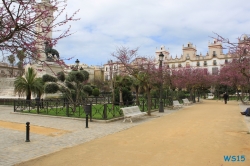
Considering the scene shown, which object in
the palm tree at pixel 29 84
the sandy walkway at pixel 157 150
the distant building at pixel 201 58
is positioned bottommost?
the sandy walkway at pixel 157 150

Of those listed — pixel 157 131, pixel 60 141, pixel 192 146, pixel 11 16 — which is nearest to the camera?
pixel 11 16

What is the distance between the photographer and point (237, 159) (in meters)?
6.04

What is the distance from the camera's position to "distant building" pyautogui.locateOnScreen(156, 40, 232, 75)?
271 ft

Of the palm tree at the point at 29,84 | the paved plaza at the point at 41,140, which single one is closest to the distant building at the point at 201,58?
the palm tree at the point at 29,84

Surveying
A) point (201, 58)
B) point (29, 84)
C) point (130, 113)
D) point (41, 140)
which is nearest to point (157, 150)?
point (41, 140)

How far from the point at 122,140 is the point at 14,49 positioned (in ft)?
16.8

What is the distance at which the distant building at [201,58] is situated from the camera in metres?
82.8

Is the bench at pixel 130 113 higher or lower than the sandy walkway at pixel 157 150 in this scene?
higher

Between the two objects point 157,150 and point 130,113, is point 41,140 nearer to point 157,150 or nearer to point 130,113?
point 157,150

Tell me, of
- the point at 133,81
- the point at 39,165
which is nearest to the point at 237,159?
the point at 39,165

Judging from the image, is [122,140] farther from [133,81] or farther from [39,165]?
[133,81]

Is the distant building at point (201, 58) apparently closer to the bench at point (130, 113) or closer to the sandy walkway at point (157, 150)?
the bench at point (130, 113)

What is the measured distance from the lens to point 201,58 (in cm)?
8744

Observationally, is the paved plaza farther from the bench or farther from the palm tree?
the palm tree
